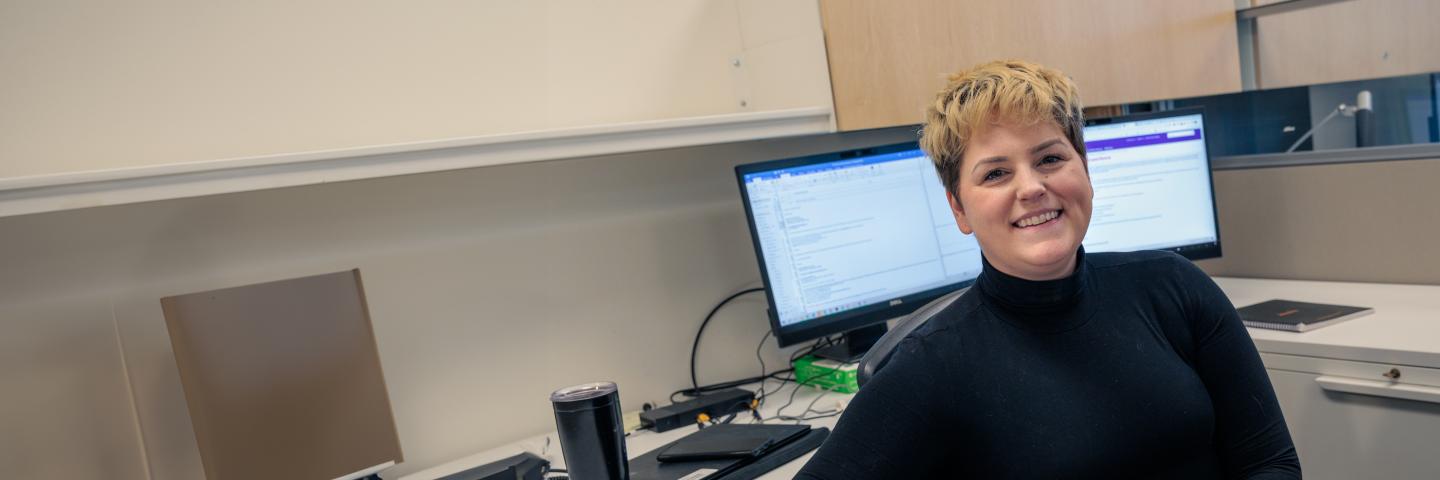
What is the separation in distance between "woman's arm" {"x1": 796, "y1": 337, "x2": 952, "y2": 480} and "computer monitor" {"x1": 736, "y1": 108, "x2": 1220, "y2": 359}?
2.12 ft

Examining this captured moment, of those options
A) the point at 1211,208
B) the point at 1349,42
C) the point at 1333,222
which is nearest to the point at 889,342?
the point at 1211,208

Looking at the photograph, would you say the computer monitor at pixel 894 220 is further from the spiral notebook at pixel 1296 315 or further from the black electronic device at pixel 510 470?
the black electronic device at pixel 510 470

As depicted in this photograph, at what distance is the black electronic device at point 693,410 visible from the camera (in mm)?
1610

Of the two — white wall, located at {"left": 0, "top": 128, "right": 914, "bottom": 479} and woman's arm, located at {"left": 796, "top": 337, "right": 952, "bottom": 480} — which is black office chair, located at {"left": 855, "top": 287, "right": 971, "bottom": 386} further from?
white wall, located at {"left": 0, "top": 128, "right": 914, "bottom": 479}

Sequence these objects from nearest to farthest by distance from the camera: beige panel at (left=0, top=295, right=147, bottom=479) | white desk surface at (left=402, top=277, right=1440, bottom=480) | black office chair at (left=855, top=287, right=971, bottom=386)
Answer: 1. black office chair at (left=855, top=287, right=971, bottom=386)
2. beige panel at (left=0, top=295, right=147, bottom=479)
3. white desk surface at (left=402, top=277, right=1440, bottom=480)

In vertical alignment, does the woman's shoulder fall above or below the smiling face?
below

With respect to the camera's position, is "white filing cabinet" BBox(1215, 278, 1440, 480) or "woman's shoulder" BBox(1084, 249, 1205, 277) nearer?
"woman's shoulder" BBox(1084, 249, 1205, 277)

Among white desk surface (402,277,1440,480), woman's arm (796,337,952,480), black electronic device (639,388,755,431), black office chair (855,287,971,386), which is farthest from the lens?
black electronic device (639,388,755,431)

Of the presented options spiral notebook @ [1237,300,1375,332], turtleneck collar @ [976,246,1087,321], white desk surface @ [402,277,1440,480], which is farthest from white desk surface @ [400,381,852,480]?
spiral notebook @ [1237,300,1375,332]

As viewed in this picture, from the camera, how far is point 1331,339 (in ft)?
4.65

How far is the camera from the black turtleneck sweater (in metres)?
0.99

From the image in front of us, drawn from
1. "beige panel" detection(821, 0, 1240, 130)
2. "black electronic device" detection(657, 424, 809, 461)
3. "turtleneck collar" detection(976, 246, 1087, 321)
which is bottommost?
"black electronic device" detection(657, 424, 809, 461)

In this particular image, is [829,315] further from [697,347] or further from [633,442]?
[633,442]

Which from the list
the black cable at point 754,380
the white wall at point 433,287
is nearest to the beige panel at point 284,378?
the white wall at point 433,287
